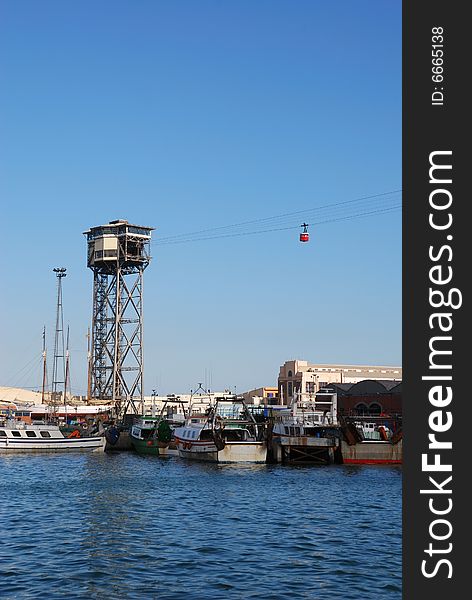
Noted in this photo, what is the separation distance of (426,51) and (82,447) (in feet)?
279

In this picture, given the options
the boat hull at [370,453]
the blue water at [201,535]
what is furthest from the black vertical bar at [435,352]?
the boat hull at [370,453]

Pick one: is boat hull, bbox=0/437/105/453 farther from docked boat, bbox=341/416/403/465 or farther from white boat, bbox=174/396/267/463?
docked boat, bbox=341/416/403/465

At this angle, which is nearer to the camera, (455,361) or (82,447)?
(455,361)

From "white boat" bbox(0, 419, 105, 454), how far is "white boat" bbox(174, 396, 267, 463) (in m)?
13.9

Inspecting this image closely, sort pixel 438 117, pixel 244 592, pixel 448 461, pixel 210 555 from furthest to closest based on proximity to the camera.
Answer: pixel 210 555 < pixel 244 592 < pixel 438 117 < pixel 448 461

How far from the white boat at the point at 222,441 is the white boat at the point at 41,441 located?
13856 millimetres

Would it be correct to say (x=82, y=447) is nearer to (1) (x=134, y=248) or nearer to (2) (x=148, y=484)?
(2) (x=148, y=484)

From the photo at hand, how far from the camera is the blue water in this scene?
29.4 meters

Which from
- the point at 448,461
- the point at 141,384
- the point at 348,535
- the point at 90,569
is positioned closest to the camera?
the point at 448,461

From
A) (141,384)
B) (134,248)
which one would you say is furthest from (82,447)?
(134,248)

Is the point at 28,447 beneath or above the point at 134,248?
beneath

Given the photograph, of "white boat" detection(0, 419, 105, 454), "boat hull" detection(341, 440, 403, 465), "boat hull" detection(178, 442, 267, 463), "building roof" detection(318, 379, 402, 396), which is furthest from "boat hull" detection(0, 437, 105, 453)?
"building roof" detection(318, 379, 402, 396)

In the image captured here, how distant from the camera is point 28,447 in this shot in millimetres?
93625

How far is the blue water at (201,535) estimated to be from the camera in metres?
29.4
